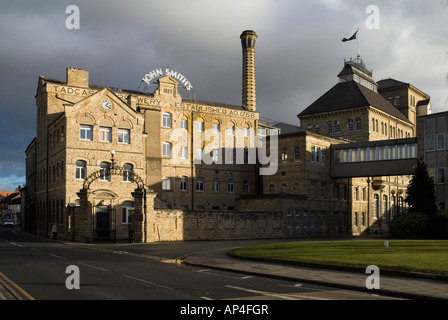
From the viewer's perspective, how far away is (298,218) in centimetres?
5666

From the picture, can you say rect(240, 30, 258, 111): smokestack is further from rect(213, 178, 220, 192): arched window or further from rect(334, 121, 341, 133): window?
rect(334, 121, 341, 133): window

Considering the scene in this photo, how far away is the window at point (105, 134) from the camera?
47688 mm

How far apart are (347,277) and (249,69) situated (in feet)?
183

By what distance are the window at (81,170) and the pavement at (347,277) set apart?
→ 25.2 m

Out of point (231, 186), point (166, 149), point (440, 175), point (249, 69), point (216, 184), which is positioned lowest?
point (231, 186)

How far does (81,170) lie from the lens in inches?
1828

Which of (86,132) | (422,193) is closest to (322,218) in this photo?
(422,193)

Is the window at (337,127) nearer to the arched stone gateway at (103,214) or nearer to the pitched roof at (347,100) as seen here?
the pitched roof at (347,100)

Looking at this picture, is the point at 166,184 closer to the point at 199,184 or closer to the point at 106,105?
the point at 199,184

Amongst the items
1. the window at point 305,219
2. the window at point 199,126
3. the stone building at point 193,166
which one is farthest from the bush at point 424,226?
the window at point 199,126

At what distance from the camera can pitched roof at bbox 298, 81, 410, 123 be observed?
244 feet
